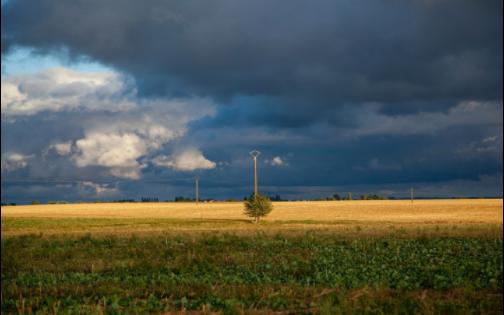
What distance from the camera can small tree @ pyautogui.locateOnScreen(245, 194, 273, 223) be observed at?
7862 cm

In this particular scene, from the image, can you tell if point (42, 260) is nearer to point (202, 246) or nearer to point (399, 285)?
point (202, 246)

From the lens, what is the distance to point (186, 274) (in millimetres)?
25000

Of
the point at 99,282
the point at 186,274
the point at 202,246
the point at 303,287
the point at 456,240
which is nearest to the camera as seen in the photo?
the point at 303,287

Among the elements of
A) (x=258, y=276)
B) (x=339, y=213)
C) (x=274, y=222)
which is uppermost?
→ (x=258, y=276)

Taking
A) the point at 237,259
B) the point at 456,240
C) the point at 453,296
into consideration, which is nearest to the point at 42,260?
the point at 237,259

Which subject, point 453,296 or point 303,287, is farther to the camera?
point 303,287

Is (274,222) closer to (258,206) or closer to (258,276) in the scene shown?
(258,206)

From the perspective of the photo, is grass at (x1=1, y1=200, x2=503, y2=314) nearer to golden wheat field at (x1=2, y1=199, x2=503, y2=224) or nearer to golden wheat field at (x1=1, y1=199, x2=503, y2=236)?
golden wheat field at (x1=1, y1=199, x2=503, y2=236)

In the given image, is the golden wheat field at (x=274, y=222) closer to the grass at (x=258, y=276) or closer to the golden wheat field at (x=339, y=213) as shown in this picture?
the golden wheat field at (x=339, y=213)

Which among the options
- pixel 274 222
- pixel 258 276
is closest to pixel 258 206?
pixel 274 222

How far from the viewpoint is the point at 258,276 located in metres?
23.5

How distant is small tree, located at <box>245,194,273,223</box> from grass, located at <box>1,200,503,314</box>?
4123 centimetres

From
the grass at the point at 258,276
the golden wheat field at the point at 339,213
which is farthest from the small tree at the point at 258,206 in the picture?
the grass at the point at 258,276

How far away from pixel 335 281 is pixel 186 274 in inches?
267
